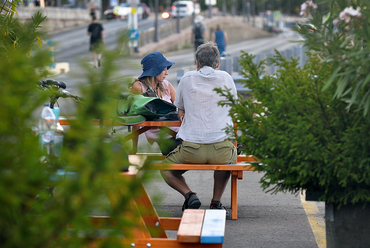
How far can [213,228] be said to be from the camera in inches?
110

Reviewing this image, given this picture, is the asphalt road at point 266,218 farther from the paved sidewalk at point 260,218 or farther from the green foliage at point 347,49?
the green foliage at point 347,49

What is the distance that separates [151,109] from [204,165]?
2.93ft

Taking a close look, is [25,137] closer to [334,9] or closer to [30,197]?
[30,197]

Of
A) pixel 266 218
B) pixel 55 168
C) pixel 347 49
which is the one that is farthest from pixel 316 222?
pixel 55 168

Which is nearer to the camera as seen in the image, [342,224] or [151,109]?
[342,224]

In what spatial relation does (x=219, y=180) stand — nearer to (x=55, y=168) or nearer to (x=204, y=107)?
(x=204, y=107)

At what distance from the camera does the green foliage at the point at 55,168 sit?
1299 millimetres

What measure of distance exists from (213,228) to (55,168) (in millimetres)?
1582

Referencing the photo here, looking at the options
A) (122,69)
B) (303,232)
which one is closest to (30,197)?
(122,69)

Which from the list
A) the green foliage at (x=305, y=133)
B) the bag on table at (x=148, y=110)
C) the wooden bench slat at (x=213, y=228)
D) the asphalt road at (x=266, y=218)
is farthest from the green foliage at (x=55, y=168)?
the bag on table at (x=148, y=110)

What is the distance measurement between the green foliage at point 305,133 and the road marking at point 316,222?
1.21m

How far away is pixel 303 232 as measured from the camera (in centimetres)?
446

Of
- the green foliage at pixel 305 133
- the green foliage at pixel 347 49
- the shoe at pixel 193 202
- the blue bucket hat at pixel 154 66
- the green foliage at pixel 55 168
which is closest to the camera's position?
the green foliage at pixel 55 168

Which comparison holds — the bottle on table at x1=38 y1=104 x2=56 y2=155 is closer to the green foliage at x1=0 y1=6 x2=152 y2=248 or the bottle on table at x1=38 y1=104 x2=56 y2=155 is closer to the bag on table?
the green foliage at x1=0 y1=6 x2=152 y2=248
